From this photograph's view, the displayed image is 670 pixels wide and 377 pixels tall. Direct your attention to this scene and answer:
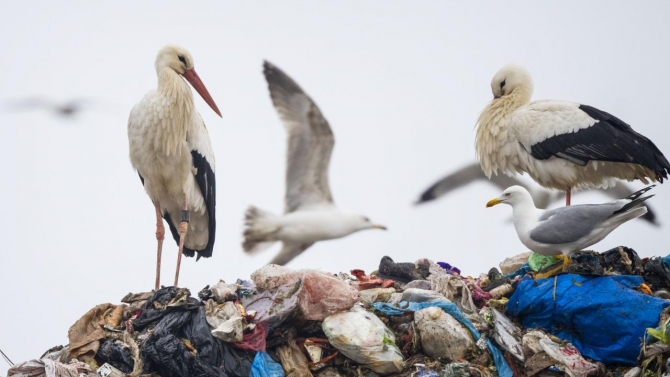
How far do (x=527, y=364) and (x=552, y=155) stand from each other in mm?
2102

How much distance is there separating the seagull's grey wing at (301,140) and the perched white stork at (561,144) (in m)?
1.16

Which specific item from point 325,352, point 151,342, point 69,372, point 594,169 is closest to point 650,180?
A: point 594,169

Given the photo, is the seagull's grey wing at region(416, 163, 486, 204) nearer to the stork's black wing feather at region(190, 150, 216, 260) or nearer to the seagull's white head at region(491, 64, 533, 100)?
the seagull's white head at region(491, 64, 533, 100)

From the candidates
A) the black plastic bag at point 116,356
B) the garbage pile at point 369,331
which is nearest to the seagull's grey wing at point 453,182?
the garbage pile at point 369,331

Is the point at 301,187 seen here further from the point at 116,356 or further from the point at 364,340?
the point at 116,356

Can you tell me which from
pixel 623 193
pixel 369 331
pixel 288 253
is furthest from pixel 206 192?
pixel 623 193

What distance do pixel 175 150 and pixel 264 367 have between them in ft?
7.62

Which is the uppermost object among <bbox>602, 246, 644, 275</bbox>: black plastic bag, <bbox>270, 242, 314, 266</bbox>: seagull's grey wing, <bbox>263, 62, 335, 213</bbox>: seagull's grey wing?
<bbox>263, 62, 335, 213</bbox>: seagull's grey wing

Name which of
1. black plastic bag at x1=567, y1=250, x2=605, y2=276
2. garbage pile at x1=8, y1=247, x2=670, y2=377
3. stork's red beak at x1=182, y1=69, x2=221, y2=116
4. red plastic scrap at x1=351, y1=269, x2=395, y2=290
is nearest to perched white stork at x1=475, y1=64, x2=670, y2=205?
black plastic bag at x1=567, y1=250, x2=605, y2=276

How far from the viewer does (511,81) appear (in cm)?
782

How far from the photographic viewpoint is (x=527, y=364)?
541 centimetres

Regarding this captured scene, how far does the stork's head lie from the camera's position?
746 cm

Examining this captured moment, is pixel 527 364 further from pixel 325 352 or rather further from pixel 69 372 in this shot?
pixel 69 372

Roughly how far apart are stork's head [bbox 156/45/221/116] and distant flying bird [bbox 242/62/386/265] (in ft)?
1.97
